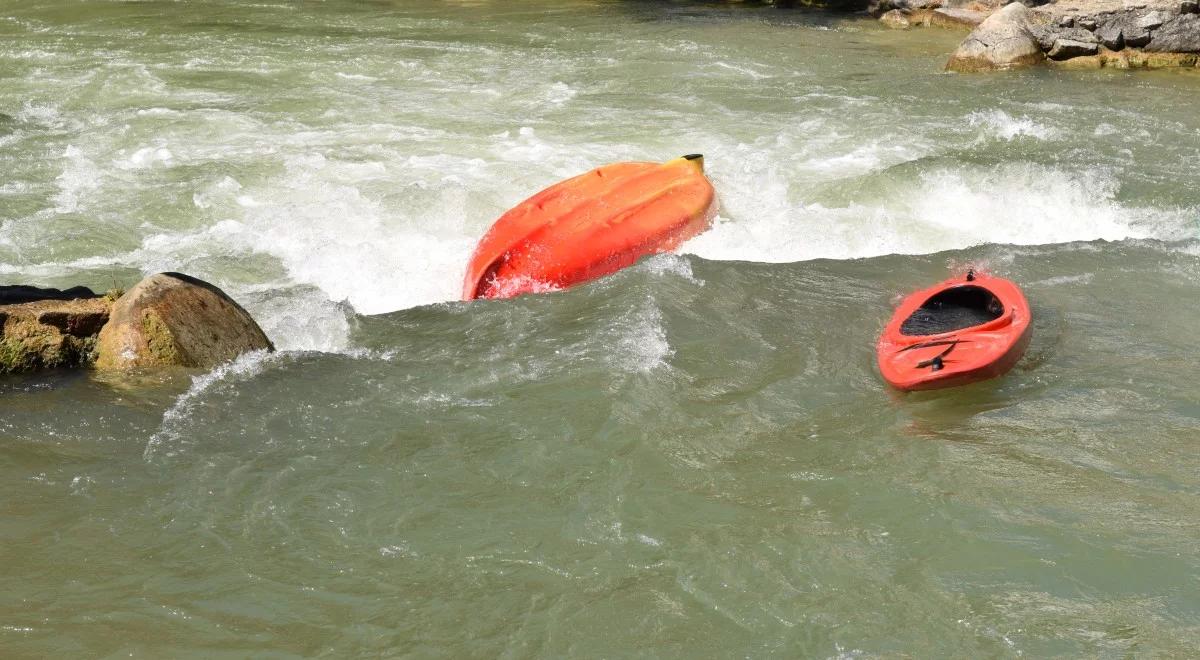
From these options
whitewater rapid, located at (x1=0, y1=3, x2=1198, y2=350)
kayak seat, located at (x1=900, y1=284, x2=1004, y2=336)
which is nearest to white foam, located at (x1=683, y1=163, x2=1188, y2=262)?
whitewater rapid, located at (x1=0, y1=3, x2=1198, y2=350)

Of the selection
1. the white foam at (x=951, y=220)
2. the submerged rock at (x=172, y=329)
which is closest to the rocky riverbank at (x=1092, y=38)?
the white foam at (x=951, y=220)

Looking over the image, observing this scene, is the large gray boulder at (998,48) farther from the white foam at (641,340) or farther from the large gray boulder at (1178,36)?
the white foam at (641,340)

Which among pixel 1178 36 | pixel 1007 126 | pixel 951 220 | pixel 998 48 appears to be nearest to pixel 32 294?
pixel 951 220

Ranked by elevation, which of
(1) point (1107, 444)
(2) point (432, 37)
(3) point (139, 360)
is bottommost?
(1) point (1107, 444)

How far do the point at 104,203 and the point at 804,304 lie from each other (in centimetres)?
511

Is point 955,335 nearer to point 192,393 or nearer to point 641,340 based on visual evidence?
point 641,340

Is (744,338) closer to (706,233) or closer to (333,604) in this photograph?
(706,233)

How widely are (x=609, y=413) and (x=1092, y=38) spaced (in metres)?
10.8

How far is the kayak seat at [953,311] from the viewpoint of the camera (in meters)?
5.33

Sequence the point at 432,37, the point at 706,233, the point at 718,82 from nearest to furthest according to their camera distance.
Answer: the point at 706,233 < the point at 718,82 < the point at 432,37

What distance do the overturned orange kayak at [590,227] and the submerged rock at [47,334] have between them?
202 centimetres

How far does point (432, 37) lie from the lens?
14.2 meters

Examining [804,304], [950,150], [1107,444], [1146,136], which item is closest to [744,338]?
[804,304]

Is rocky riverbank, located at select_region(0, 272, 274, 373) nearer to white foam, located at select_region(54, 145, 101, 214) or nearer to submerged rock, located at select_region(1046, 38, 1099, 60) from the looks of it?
white foam, located at select_region(54, 145, 101, 214)
